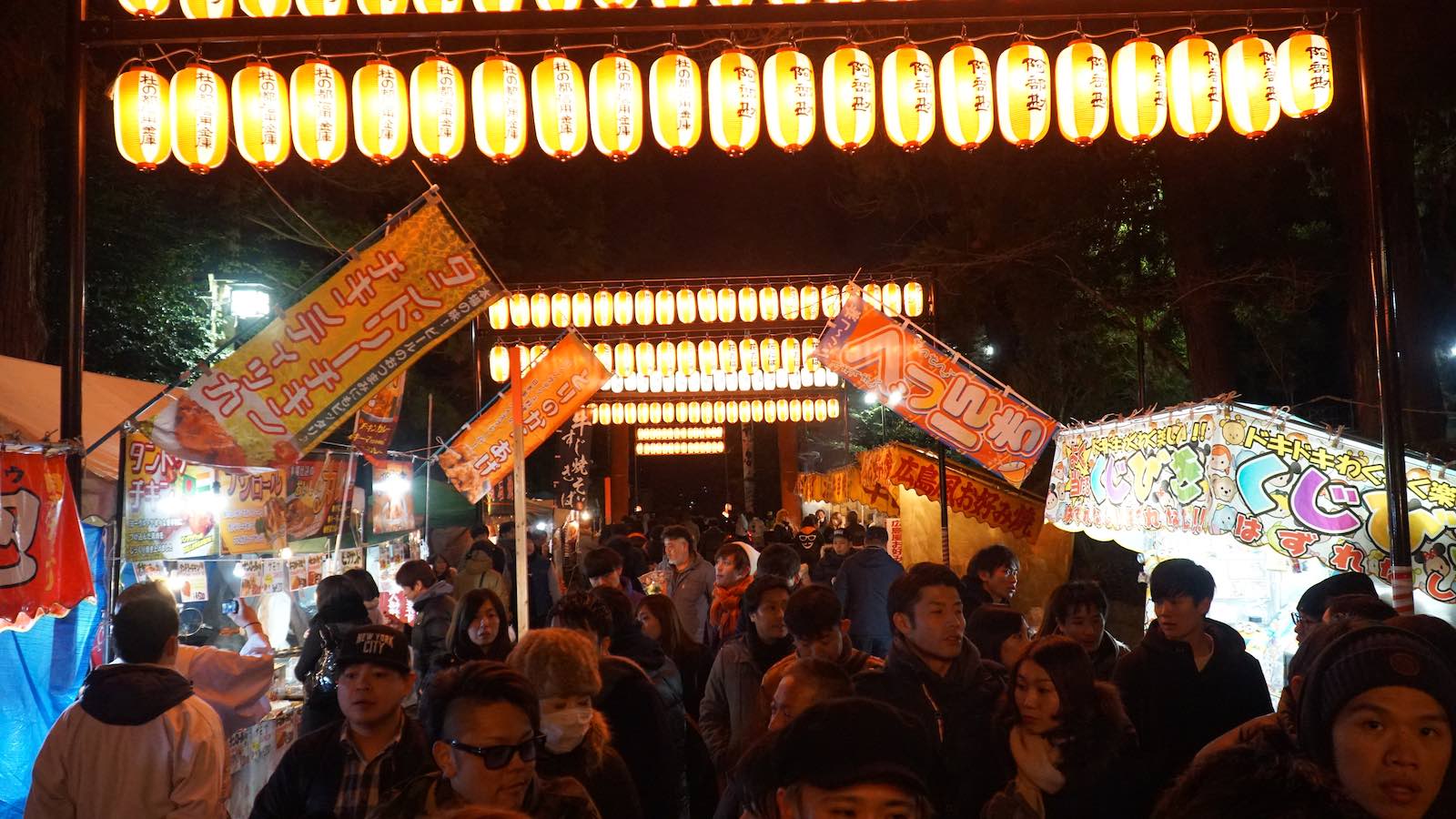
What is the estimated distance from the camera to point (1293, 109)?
351 inches

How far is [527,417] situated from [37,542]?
27.4ft

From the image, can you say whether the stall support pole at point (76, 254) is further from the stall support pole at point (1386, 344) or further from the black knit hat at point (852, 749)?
the stall support pole at point (1386, 344)

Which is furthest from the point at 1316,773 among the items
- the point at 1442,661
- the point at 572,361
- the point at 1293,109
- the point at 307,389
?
the point at 572,361

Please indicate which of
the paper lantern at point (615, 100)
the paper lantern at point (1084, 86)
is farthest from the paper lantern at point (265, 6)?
the paper lantern at point (1084, 86)

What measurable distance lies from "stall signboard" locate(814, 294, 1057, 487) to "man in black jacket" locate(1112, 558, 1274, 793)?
6126mm

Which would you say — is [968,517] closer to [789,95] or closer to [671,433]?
[789,95]

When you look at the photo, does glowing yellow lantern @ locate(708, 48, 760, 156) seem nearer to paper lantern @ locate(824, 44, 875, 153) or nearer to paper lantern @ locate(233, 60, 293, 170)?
paper lantern @ locate(824, 44, 875, 153)

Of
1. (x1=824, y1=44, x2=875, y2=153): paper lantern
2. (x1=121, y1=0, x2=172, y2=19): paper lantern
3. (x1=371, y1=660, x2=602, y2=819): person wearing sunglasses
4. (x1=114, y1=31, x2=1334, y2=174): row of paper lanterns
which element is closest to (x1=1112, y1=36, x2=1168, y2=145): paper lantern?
(x1=114, y1=31, x2=1334, y2=174): row of paper lanterns

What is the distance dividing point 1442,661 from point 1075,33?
7572mm

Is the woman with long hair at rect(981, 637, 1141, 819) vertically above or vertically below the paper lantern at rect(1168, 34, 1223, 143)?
below

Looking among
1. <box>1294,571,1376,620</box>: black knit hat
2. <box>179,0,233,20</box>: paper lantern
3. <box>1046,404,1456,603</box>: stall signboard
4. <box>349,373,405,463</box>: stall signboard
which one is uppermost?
<box>179,0,233,20</box>: paper lantern

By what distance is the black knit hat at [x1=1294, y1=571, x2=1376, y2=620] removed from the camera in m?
5.89

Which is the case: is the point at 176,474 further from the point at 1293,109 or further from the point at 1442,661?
the point at 1293,109

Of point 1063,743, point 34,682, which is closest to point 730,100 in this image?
point 34,682
